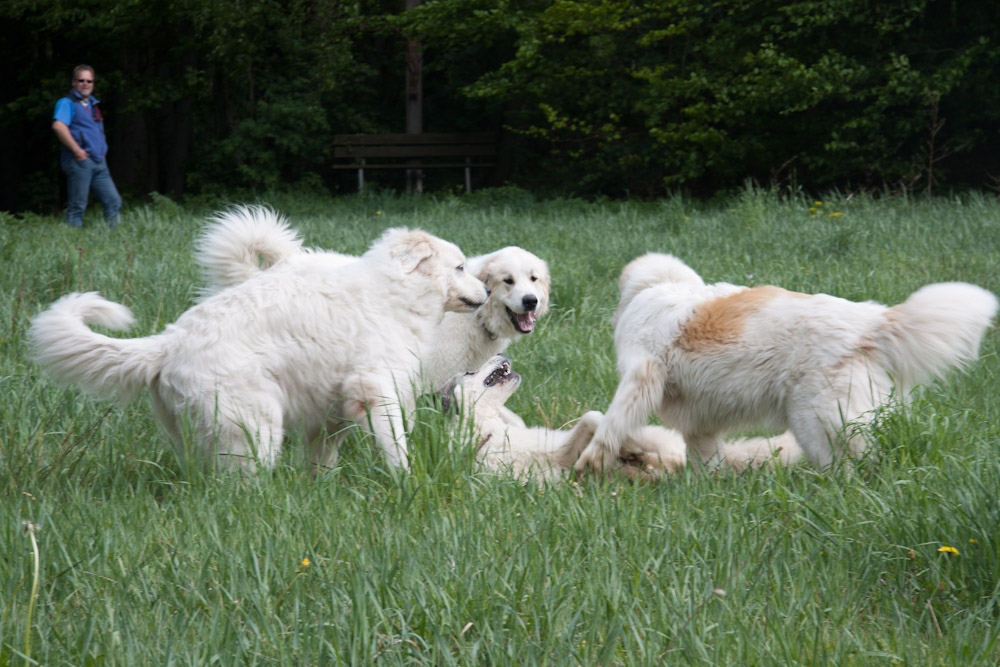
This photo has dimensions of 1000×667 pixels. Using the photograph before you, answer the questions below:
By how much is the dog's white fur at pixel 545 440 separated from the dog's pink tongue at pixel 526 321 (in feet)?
3.65

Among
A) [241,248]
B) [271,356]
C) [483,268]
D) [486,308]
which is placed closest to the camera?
[271,356]

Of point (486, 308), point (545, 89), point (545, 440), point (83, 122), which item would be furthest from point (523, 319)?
point (545, 89)

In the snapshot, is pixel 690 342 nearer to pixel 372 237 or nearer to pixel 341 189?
pixel 372 237

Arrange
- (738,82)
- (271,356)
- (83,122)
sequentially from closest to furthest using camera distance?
1. (271,356)
2. (83,122)
3. (738,82)

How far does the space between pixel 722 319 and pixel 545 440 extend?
3.22 ft

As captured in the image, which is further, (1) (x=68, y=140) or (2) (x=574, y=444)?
(1) (x=68, y=140)

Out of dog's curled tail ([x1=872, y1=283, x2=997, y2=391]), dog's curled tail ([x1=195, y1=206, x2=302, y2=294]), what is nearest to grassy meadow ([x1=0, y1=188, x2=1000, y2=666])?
dog's curled tail ([x1=872, y1=283, x2=997, y2=391])

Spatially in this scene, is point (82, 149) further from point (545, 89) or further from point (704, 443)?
point (545, 89)

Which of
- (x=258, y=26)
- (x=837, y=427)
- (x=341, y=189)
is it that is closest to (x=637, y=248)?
(x=837, y=427)

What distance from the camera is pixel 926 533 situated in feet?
8.60

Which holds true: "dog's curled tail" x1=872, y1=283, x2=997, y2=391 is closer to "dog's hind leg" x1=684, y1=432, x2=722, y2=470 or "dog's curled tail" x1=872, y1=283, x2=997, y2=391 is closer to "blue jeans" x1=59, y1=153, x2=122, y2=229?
"dog's hind leg" x1=684, y1=432, x2=722, y2=470

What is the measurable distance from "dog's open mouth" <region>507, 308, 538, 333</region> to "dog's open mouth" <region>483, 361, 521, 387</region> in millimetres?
1032

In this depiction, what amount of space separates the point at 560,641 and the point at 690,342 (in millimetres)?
2122

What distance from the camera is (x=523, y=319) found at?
5.51 m
